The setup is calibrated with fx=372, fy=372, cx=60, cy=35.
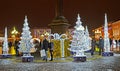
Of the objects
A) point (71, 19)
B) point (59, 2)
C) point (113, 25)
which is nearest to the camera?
point (59, 2)

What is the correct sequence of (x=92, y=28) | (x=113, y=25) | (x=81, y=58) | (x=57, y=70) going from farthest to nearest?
(x=113, y=25) < (x=92, y=28) < (x=81, y=58) < (x=57, y=70)

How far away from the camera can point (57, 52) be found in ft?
97.9

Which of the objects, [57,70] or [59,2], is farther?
[59,2]

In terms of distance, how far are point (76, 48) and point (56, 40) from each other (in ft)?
18.0

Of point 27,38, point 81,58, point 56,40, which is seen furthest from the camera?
point 56,40

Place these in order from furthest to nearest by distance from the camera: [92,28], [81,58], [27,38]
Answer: [92,28] → [27,38] → [81,58]

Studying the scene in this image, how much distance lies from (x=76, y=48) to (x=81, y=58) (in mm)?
994

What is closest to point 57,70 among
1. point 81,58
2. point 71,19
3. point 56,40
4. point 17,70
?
point 17,70

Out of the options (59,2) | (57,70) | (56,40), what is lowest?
(57,70)

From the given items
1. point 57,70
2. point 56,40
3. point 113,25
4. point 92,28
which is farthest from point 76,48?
point 113,25

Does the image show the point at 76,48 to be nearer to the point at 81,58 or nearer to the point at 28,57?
the point at 81,58

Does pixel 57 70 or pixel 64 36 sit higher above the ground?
pixel 64 36

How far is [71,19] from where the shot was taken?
67.4 m

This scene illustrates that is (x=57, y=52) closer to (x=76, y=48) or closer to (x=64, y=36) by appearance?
(x=64, y=36)
